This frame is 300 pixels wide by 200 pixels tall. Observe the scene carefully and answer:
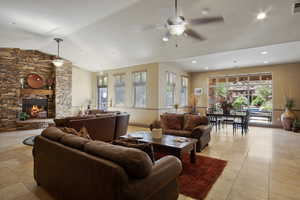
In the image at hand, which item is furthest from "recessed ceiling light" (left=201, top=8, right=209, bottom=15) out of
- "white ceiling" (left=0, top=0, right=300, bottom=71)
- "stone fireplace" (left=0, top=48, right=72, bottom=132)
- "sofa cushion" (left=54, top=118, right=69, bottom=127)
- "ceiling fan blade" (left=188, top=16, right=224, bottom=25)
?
"stone fireplace" (left=0, top=48, right=72, bottom=132)

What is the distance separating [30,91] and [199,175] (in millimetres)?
7919

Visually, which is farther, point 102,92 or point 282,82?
point 102,92

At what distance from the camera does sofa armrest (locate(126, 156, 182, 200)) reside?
53.0 inches

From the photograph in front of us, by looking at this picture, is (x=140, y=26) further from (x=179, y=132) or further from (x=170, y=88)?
(x=170, y=88)

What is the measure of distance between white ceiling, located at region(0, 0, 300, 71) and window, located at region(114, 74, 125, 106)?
1654 mm

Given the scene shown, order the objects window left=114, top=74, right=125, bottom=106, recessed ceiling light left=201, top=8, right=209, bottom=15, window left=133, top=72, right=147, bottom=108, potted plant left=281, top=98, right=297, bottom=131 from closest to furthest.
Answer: recessed ceiling light left=201, top=8, right=209, bottom=15 → potted plant left=281, top=98, right=297, bottom=131 → window left=133, top=72, right=147, bottom=108 → window left=114, top=74, right=125, bottom=106

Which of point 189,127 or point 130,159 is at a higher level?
point 130,159

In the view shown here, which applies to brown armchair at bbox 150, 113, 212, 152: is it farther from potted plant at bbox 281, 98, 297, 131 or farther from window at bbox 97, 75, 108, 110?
window at bbox 97, 75, 108, 110

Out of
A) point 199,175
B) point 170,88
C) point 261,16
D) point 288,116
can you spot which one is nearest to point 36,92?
point 170,88

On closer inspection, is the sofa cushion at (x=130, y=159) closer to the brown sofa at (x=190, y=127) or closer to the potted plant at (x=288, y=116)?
the brown sofa at (x=190, y=127)

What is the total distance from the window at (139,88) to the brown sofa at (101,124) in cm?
248

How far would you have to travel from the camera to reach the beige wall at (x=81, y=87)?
928 centimetres

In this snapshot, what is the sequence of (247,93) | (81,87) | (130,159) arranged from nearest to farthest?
(130,159) → (247,93) → (81,87)

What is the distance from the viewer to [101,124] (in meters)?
4.77
